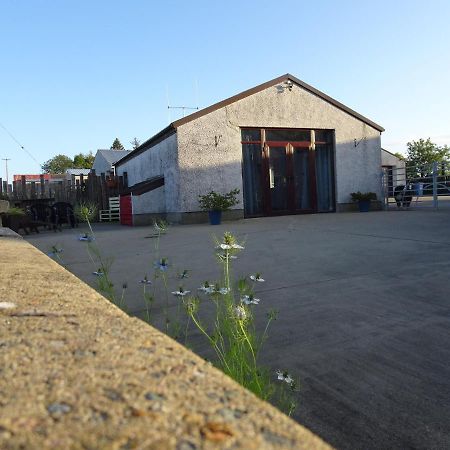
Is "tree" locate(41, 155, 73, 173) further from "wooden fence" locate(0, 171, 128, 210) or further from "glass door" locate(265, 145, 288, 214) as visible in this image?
"glass door" locate(265, 145, 288, 214)

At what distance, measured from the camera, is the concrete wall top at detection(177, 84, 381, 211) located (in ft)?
38.5

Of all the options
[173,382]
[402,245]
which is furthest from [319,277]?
[173,382]

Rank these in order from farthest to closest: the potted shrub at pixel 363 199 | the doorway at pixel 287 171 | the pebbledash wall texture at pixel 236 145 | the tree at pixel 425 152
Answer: the tree at pixel 425 152
the potted shrub at pixel 363 199
the doorway at pixel 287 171
the pebbledash wall texture at pixel 236 145

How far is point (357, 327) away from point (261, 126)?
10633 mm

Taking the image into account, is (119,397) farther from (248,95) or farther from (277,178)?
(277,178)

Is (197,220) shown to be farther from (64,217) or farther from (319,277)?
(319,277)

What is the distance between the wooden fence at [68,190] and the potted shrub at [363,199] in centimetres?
877

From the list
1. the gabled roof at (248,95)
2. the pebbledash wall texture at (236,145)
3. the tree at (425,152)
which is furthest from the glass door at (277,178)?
the tree at (425,152)

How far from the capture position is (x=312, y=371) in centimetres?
196

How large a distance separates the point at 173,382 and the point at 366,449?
1056 mm

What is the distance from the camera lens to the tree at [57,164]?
8100 centimetres

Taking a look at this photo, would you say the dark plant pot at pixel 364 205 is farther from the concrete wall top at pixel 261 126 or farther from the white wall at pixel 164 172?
the white wall at pixel 164 172

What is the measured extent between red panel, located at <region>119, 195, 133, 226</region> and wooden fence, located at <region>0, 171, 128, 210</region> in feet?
6.26

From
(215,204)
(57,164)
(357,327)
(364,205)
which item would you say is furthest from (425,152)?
(57,164)
